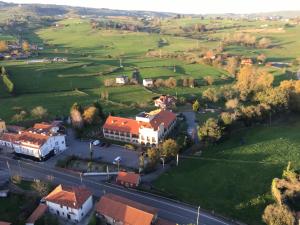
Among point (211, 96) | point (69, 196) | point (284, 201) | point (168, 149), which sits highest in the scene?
point (168, 149)

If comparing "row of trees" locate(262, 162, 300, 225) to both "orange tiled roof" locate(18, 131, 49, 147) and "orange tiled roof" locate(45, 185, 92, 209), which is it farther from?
"orange tiled roof" locate(18, 131, 49, 147)

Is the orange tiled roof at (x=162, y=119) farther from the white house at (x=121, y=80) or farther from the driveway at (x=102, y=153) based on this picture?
the white house at (x=121, y=80)

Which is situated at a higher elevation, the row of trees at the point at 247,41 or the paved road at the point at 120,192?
the row of trees at the point at 247,41

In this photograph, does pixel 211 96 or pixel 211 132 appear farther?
pixel 211 96

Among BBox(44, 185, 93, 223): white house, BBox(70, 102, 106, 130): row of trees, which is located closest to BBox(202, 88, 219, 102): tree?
BBox(70, 102, 106, 130): row of trees

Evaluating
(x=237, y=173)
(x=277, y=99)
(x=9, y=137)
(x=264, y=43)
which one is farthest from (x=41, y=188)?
(x=264, y=43)

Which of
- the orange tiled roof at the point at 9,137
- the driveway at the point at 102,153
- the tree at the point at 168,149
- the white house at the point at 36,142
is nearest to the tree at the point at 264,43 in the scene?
the driveway at the point at 102,153

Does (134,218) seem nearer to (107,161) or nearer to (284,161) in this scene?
(107,161)

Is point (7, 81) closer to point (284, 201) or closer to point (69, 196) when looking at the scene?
point (69, 196)
